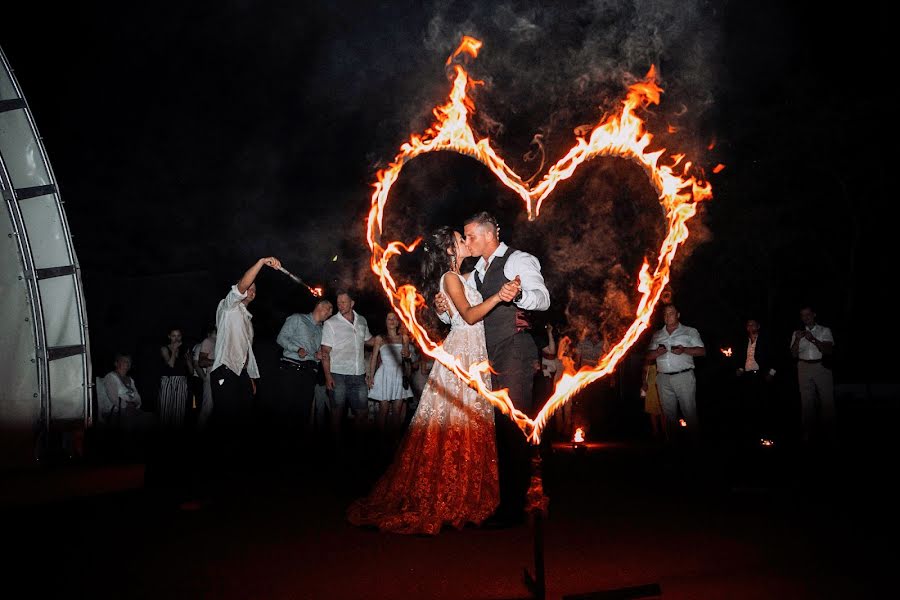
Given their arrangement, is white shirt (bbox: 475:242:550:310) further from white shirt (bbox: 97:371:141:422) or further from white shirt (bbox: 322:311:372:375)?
white shirt (bbox: 97:371:141:422)

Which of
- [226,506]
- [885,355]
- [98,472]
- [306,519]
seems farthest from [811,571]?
[885,355]

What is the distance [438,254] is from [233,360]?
2.56 meters

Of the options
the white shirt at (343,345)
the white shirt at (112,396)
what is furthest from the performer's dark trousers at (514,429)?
the white shirt at (112,396)

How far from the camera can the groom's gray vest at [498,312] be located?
515cm

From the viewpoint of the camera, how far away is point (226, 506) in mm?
6375

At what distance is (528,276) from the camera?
16.2 ft

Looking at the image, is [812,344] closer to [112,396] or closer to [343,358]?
[343,358]

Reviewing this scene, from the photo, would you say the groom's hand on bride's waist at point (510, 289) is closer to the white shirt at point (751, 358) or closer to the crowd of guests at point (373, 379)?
the crowd of guests at point (373, 379)

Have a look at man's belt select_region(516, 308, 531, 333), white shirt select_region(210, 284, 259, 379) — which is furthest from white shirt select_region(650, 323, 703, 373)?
white shirt select_region(210, 284, 259, 379)

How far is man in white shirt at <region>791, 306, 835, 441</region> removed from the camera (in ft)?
33.9

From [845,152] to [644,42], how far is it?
16.2 meters

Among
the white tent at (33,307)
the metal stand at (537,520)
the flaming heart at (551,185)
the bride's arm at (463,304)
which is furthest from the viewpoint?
the white tent at (33,307)

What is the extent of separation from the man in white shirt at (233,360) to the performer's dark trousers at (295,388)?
2.92m

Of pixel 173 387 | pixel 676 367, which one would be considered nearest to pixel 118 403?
pixel 173 387
